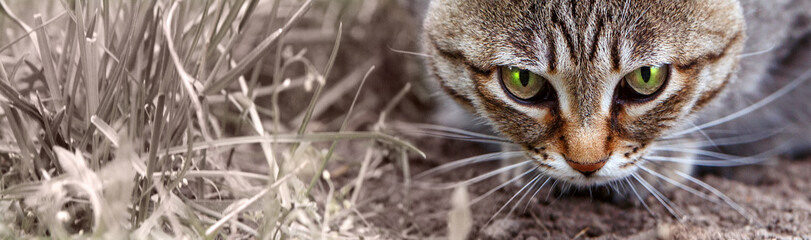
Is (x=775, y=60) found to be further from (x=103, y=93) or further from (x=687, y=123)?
(x=103, y=93)

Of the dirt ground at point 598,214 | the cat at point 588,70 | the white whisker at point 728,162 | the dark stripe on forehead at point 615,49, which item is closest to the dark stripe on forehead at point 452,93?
the cat at point 588,70

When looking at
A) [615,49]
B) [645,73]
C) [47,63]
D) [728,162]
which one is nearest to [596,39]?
[615,49]

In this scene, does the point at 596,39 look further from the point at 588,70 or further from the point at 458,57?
the point at 458,57

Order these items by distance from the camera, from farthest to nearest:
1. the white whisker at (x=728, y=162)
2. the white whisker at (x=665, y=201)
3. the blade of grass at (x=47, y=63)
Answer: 1. the white whisker at (x=728, y=162)
2. the white whisker at (x=665, y=201)
3. the blade of grass at (x=47, y=63)

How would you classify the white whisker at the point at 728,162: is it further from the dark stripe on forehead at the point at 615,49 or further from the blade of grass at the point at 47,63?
the blade of grass at the point at 47,63

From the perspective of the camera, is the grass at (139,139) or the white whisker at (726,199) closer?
the grass at (139,139)

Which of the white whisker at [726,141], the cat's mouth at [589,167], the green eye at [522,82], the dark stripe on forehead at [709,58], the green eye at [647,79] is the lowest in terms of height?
the white whisker at [726,141]

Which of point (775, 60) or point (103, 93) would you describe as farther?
point (775, 60)

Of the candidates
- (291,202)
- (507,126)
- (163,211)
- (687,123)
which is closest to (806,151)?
(687,123)
